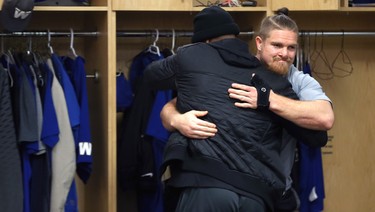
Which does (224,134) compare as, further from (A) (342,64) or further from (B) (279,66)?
(A) (342,64)

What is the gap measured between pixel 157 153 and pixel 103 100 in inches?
15.6

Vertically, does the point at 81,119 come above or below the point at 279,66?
below

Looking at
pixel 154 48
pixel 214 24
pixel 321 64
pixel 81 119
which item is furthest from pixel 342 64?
pixel 214 24

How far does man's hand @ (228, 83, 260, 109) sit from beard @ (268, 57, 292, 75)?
212 mm

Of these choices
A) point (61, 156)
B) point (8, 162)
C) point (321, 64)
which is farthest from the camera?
point (321, 64)

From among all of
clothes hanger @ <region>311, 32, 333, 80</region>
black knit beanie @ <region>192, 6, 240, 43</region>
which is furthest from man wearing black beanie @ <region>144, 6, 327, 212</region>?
clothes hanger @ <region>311, 32, 333, 80</region>

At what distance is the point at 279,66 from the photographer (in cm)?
268

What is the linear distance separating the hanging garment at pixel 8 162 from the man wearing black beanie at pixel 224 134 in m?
0.99

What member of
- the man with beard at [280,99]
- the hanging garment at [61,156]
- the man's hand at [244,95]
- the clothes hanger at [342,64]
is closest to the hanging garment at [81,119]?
the hanging garment at [61,156]

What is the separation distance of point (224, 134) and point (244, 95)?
15 cm

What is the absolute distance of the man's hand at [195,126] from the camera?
8.05 ft

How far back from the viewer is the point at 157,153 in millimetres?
3736

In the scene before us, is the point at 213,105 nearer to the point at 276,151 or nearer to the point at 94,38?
the point at 276,151

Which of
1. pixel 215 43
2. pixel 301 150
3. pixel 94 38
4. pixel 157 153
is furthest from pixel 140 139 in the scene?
pixel 215 43
